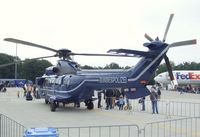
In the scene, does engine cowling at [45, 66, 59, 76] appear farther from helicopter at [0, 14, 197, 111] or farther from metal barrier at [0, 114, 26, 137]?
metal barrier at [0, 114, 26, 137]

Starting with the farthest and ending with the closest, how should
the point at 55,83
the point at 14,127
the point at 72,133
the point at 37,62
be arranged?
the point at 37,62 < the point at 55,83 < the point at 72,133 < the point at 14,127

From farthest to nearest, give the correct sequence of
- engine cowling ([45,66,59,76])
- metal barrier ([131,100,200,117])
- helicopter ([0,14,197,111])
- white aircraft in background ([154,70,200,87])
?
white aircraft in background ([154,70,200,87])
engine cowling ([45,66,59,76])
metal barrier ([131,100,200,117])
helicopter ([0,14,197,111])

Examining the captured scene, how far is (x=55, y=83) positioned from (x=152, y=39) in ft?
24.2

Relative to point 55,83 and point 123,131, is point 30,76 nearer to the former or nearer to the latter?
point 55,83

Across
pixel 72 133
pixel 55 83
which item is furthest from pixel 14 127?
pixel 55 83

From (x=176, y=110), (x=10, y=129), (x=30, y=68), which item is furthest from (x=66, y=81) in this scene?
(x=30, y=68)

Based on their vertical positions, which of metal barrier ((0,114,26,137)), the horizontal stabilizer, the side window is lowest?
metal barrier ((0,114,26,137))

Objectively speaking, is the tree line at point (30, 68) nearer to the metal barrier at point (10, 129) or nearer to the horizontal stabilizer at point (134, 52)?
the horizontal stabilizer at point (134, 52)

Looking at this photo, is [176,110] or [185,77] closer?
[176,110]

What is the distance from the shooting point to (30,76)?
391 ft

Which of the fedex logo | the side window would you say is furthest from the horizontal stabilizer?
the fedex logo

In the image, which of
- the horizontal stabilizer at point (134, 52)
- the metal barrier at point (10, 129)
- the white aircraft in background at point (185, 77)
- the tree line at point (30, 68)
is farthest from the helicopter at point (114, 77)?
the tree line at point (30, 68)

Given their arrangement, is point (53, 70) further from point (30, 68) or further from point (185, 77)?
point (30, 68)

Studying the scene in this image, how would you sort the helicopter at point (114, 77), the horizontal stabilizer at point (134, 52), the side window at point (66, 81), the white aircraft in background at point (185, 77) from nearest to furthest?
the horizontal stabilizer at point (134, 52) → the helicopter at point (114, 77) → the side window at point (66, 81) → the white aircraft in background at point (185, 77)
